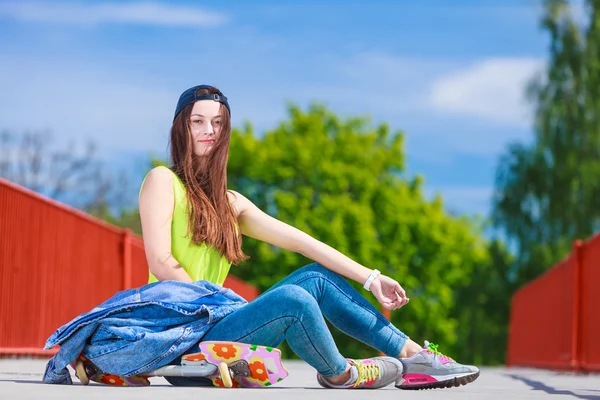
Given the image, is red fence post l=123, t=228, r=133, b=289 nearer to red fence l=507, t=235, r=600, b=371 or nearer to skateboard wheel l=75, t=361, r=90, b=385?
red fence l=507, t=235, r=600, b=371

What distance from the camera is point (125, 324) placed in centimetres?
494

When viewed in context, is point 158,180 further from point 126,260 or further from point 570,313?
point 126,260

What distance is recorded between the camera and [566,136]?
2894 centimetres

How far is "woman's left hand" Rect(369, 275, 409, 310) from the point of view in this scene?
17.2 ft

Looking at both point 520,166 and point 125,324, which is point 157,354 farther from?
point 520,166

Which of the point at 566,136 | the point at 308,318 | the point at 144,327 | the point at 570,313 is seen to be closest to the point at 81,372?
the point at 144,327

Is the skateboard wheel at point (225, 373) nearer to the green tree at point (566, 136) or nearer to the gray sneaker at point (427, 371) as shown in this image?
the gray sneaker at point (427, 371)

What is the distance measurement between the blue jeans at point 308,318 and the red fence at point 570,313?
6167mm

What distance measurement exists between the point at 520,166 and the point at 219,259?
1062 inches

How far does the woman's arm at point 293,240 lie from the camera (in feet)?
16.9

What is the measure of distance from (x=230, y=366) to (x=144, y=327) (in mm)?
384

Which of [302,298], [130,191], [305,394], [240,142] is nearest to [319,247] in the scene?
[302,298]

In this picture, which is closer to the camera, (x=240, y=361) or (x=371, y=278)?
(x=240, y=361)

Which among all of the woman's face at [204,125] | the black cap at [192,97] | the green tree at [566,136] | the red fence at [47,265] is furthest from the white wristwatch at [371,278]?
the green tree at [566,136]
